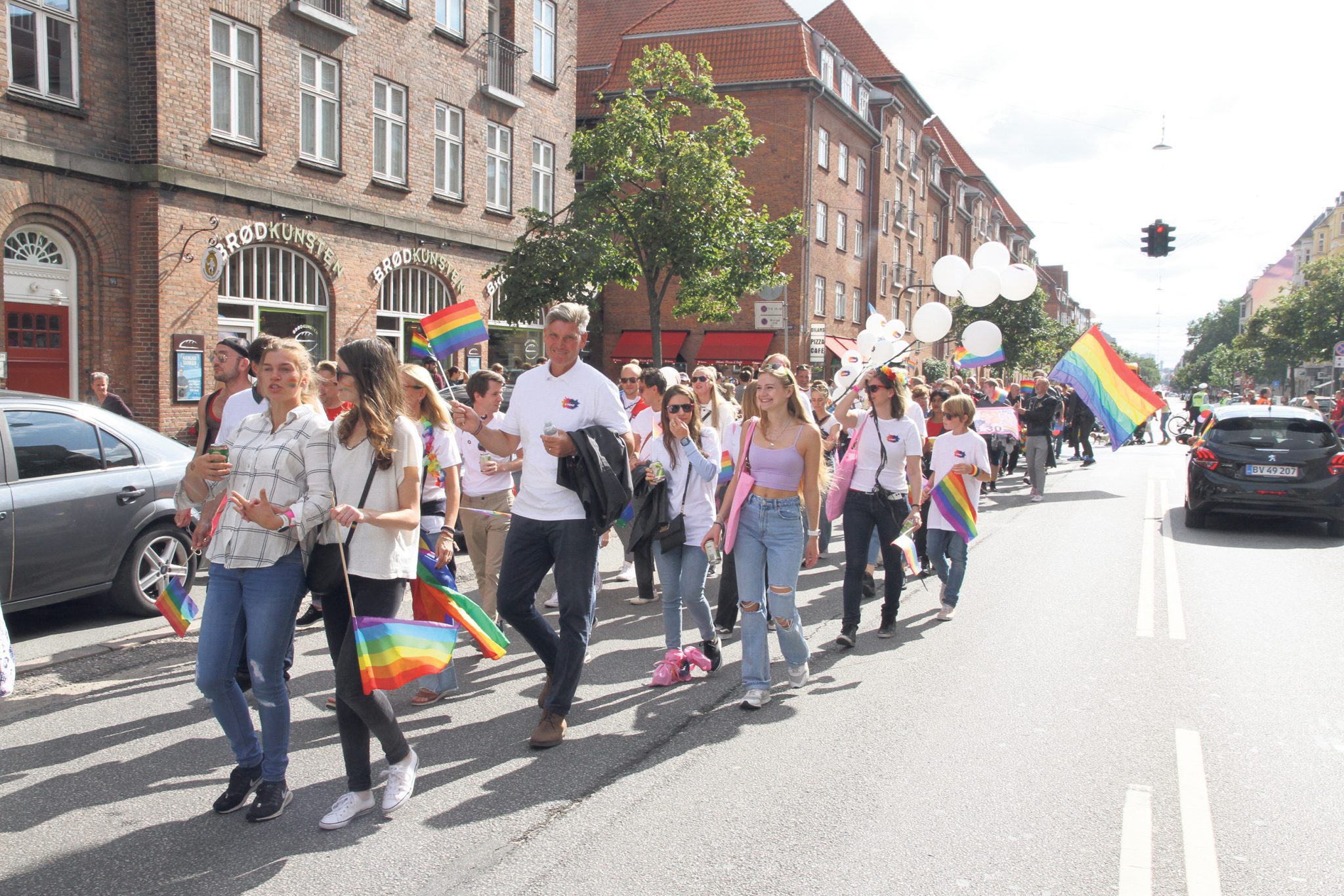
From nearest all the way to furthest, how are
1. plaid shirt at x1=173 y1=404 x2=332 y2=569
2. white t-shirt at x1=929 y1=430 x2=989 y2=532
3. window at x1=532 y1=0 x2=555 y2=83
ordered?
plaid shirt at x1=173 y1=404 x2=332 y2=569 → white t-shirt at x1=929 y1=430 x2=989 y2=532 → window at x1=532 y1=0 x2=555 y2=83

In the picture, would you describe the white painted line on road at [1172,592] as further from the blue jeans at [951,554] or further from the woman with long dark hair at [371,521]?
the woman with long dark hair at [371,521]

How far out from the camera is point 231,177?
1620 cm

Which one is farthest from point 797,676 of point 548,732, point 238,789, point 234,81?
point 234,81

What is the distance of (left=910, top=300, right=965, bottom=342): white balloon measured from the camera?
14711 millimetres

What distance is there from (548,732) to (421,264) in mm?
16936

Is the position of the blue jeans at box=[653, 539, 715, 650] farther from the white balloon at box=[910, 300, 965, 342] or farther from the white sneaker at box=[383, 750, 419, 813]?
the white balloon at box=[910, 300, 965, 342]

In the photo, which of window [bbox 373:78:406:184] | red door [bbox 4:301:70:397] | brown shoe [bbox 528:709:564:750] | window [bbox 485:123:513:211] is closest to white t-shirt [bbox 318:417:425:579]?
brown shoe [bbox 528:709:564:750]

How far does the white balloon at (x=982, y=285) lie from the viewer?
1407cm

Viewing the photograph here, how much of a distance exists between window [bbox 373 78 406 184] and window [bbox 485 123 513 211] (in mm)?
2723

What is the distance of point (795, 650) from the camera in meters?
5.82

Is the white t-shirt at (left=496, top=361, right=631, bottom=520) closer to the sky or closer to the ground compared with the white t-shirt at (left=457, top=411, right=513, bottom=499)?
closer to the sky

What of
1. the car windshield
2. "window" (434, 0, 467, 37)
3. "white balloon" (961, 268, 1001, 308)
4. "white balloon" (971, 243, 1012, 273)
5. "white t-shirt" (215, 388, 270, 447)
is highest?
"window" (434, 0, 467, 37)

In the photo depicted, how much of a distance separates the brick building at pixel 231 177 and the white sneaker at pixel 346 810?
12434mm

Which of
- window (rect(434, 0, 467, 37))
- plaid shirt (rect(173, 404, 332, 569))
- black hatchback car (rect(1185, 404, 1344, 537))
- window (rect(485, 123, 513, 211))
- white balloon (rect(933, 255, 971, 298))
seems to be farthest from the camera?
window (rect(485, 123, 513, 211))
